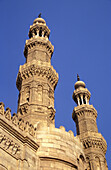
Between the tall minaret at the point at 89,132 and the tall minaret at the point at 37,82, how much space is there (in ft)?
31.0

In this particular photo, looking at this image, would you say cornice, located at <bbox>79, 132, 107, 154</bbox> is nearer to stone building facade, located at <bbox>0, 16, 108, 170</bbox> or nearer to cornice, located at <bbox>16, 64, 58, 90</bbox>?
stone building facade, located at <bbox>0, 16, 108, 170</bbox>

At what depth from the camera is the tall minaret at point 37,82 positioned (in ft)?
67.0

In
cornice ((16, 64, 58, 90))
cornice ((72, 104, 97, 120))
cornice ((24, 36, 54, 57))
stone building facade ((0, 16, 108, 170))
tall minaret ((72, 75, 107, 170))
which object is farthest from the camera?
cornice ((72, 104, 97, 120))

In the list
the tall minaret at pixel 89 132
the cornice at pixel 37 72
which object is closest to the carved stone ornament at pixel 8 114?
the cornice at pixel 37 72

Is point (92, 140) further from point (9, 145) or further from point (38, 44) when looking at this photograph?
point (9, 145)

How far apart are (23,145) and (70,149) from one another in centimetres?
368

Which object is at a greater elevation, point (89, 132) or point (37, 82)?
point (37, 82)

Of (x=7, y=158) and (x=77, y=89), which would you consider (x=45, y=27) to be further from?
(x=7, y=158)

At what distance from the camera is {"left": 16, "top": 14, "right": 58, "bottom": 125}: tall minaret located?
2042cm

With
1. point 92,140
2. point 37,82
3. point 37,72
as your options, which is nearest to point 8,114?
point 37,82

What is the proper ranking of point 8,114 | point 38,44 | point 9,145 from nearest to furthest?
point 9,145, point 8,114, point 38,44

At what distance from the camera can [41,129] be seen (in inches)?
687

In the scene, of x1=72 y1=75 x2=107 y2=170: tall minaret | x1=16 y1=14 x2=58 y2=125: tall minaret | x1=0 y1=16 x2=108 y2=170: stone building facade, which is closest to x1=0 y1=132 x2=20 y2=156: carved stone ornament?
x1=0 y1=16 x2=108 y2=170: stone building facade

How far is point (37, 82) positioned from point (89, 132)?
37.8ft
